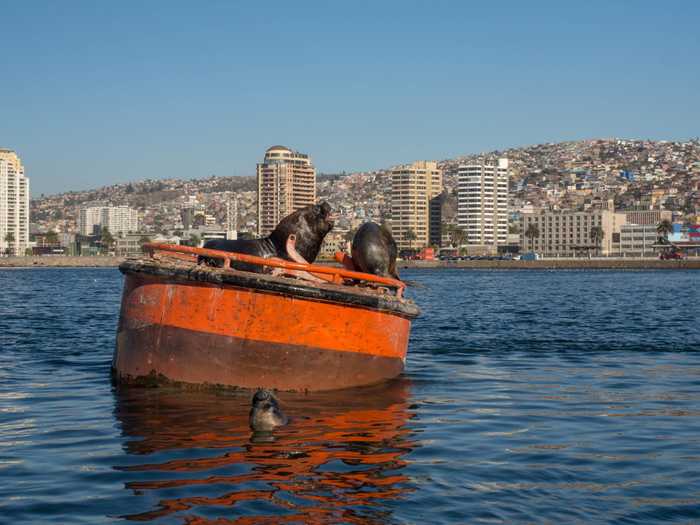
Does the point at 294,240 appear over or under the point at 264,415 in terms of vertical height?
over

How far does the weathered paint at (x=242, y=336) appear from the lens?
37.3 feet

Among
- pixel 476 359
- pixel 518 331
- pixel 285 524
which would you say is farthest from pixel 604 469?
pixel 518 331

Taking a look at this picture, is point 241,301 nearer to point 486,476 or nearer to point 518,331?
point 486,476

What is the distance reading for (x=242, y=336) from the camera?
11.4 meters

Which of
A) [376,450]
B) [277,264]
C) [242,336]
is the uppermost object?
[277,264]

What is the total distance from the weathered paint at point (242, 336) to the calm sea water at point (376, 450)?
0.27 metres

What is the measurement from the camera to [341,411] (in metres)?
10.8

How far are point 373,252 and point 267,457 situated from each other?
5.30 m

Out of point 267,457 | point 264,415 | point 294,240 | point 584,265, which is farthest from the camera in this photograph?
point 584,265

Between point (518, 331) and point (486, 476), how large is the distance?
16.0 metres

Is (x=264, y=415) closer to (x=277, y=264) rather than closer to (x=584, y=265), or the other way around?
(x=277, y=264)

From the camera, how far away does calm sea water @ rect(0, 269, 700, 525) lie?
6.91 meters

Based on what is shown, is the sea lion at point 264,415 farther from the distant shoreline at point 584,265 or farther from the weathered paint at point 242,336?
the distant shoreline at point 584,265

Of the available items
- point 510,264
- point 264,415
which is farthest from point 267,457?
point 510,264
